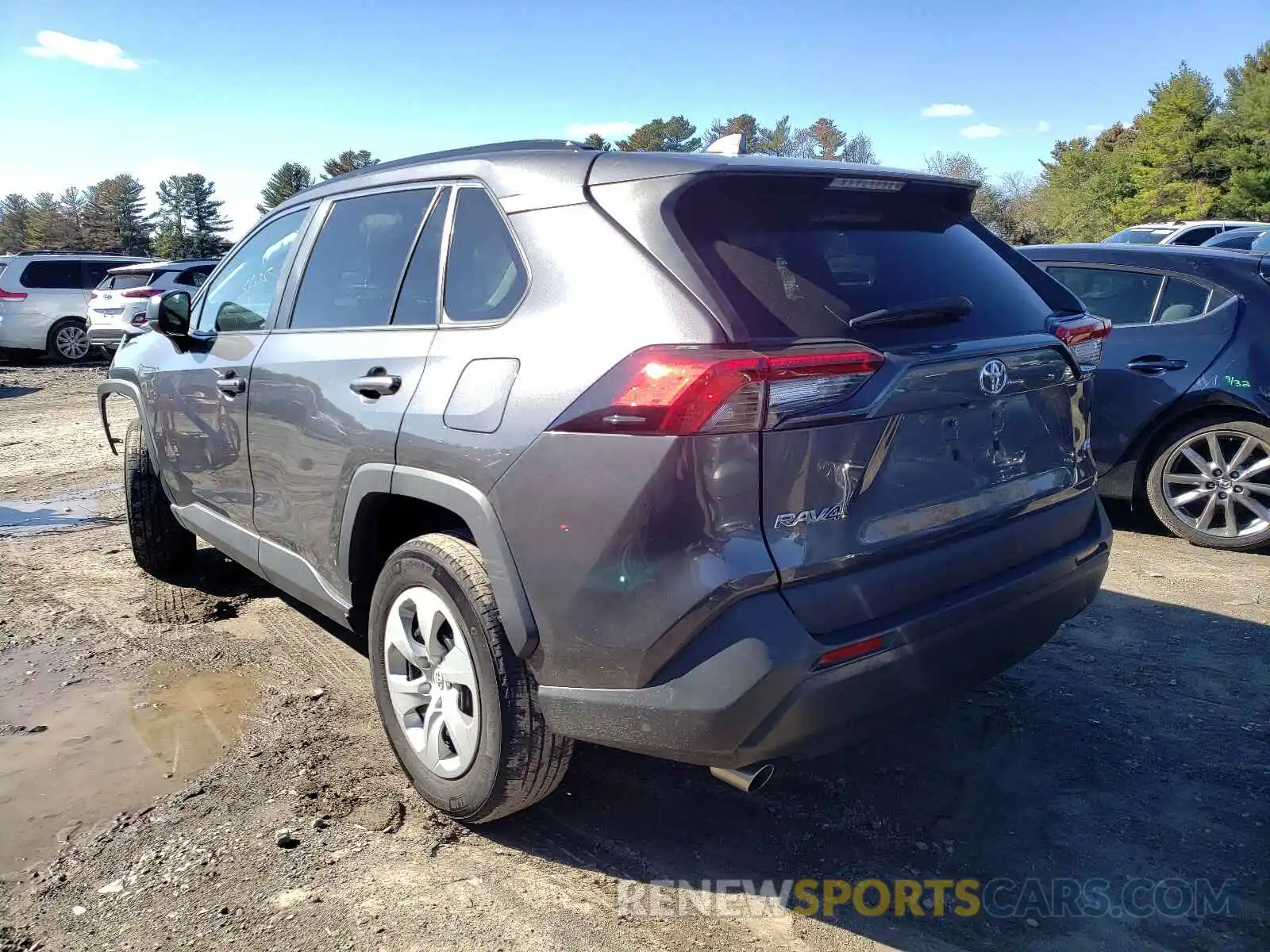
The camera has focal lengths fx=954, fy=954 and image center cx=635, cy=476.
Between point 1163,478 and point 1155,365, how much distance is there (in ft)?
2.05

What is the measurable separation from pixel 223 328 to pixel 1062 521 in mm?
3245

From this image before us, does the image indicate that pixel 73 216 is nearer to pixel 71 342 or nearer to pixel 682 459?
pixel 71 342

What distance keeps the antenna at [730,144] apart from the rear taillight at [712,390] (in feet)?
3.46

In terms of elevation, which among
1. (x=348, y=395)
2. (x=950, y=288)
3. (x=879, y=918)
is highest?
(x=950, y=288)

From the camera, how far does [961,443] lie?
241 centimetres

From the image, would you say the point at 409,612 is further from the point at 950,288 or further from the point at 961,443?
the point at 950,288

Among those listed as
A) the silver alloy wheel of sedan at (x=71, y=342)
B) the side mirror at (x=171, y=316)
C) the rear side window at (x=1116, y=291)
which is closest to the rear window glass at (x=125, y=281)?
the silver alloy wheel of sedan at (x=71, y=342)

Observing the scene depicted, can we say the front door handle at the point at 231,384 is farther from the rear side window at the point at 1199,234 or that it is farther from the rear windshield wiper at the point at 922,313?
the rear side window at the point at 1199,234

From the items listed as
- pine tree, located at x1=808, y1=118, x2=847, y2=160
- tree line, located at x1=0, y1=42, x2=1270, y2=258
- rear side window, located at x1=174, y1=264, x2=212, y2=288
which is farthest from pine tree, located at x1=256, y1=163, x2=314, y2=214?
rear side window, located at x1=174, y1=264, x2=212, y2=288

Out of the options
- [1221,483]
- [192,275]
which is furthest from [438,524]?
[192,275]

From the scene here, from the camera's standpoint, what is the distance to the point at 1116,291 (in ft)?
18.6

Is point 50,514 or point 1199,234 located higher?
point 1199,234

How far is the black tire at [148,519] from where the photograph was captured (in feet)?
15.7

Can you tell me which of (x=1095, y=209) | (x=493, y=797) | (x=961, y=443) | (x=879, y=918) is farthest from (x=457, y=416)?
(x=1095, y=209)
